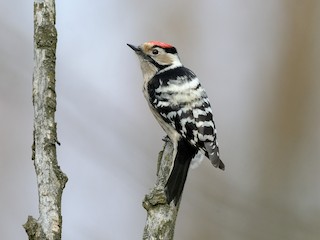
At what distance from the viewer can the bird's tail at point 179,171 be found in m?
3.21

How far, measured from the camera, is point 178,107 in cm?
430

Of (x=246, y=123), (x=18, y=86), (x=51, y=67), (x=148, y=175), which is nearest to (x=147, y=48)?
(x=148, y=175)

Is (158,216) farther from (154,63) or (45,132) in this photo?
(154,63)

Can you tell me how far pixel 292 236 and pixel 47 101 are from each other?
2.84 m

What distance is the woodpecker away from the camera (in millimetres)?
3918

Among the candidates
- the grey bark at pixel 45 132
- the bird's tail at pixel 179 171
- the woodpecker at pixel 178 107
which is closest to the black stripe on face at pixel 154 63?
the woodpecker at pixel 178 107

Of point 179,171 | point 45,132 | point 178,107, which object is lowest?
point 45,132

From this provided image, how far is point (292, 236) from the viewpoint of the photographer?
504 centimetres

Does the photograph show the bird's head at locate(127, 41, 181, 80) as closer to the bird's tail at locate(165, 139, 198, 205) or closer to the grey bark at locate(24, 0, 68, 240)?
the bird's tail at locate(165, 139, 198, 205)

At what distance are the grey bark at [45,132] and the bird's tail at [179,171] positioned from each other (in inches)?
23.3

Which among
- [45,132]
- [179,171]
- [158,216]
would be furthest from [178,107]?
[45,132]

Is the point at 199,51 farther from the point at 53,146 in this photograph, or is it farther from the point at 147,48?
the point at 53,146

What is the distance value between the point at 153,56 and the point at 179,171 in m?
1.37

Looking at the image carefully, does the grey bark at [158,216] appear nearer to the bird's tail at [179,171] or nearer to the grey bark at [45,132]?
the bird's tail at [179,171]
